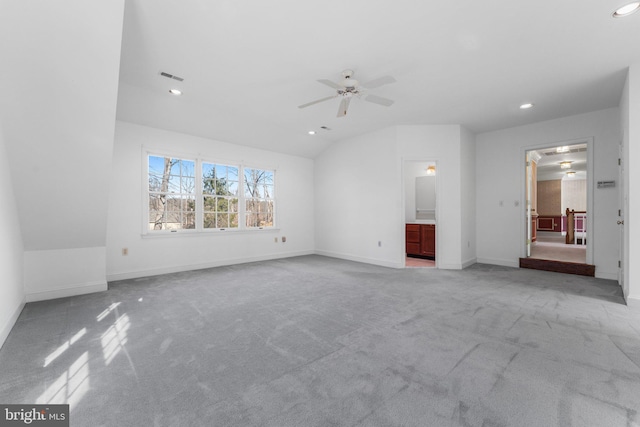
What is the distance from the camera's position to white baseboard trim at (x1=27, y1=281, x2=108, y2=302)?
3.43 m

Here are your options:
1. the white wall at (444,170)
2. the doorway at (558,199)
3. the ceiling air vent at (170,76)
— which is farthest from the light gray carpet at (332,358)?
the doorway at (558,199)

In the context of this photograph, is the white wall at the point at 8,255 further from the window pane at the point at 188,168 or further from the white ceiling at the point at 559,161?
the white ceiling at the point at 559,161

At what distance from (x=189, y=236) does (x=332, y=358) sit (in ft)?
13.6

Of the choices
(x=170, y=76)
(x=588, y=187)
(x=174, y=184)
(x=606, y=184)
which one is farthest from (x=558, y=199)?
(x=170, y=76)

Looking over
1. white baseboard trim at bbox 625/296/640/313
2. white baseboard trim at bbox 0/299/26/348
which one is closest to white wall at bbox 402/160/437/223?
white baseboard trim at bbox 625/296/640/313

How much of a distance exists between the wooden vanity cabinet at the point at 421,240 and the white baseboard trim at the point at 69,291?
585 cm

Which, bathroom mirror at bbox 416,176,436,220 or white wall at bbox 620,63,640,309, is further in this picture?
bathroom mirror at bbox 416,176,436,220

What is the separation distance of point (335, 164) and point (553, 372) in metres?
5.41

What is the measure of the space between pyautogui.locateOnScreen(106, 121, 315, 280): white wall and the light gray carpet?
1.09 m

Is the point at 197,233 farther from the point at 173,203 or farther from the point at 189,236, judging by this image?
the point at 173,203

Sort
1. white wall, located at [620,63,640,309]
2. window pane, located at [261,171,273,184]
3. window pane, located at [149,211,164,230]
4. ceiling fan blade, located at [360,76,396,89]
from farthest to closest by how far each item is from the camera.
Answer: window pane, located at [261,171,273,184]
window pane, located at [149,211,164,230]
white wall, located at [620,63,640,309]
ceiling fan blade, located at [360,76,396,89]

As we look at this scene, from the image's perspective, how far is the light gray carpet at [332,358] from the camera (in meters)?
1.48

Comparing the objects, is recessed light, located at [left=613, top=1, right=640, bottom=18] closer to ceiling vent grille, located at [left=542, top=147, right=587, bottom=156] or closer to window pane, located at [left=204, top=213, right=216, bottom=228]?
ceiling vent grille, located at [left=542, top=147, right=587, bottom=156]

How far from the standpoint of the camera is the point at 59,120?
2.51 metres
